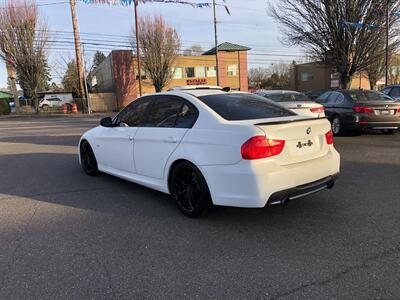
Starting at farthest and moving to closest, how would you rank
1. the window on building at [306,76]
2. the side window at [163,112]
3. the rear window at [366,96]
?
1. the window on building at [306,76]
2. the rear window at [366,96]
3. the side window at [163,112]

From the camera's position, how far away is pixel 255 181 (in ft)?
12.4

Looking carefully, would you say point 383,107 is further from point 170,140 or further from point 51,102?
→ point 51,102

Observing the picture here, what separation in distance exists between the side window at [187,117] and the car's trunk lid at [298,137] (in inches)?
33.2

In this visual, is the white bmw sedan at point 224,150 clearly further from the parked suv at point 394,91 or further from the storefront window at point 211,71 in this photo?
the storefront window at point 211,71

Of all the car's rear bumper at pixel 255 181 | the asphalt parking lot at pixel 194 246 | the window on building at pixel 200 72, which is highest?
the window on building at pixel 200 72

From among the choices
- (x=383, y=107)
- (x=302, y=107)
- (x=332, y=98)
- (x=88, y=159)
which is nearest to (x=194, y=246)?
(x=88, y=159)

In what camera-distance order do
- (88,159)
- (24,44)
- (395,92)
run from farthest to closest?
1. (24,44)
2. (395,92)
3. (88,159)

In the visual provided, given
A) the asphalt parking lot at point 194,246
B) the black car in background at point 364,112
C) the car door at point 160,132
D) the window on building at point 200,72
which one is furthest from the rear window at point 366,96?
the window on building at point 200,72

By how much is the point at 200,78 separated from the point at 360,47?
27409mm

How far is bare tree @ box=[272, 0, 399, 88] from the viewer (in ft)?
72.8

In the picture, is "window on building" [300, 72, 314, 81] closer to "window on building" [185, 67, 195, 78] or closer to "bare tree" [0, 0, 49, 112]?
"window on building" [185, 67, 195, 78]

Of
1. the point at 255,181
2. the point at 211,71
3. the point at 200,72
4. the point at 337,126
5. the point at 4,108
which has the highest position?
A: the point at 211,71

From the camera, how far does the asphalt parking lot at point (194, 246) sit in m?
2.95

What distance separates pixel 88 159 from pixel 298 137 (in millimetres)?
4209
